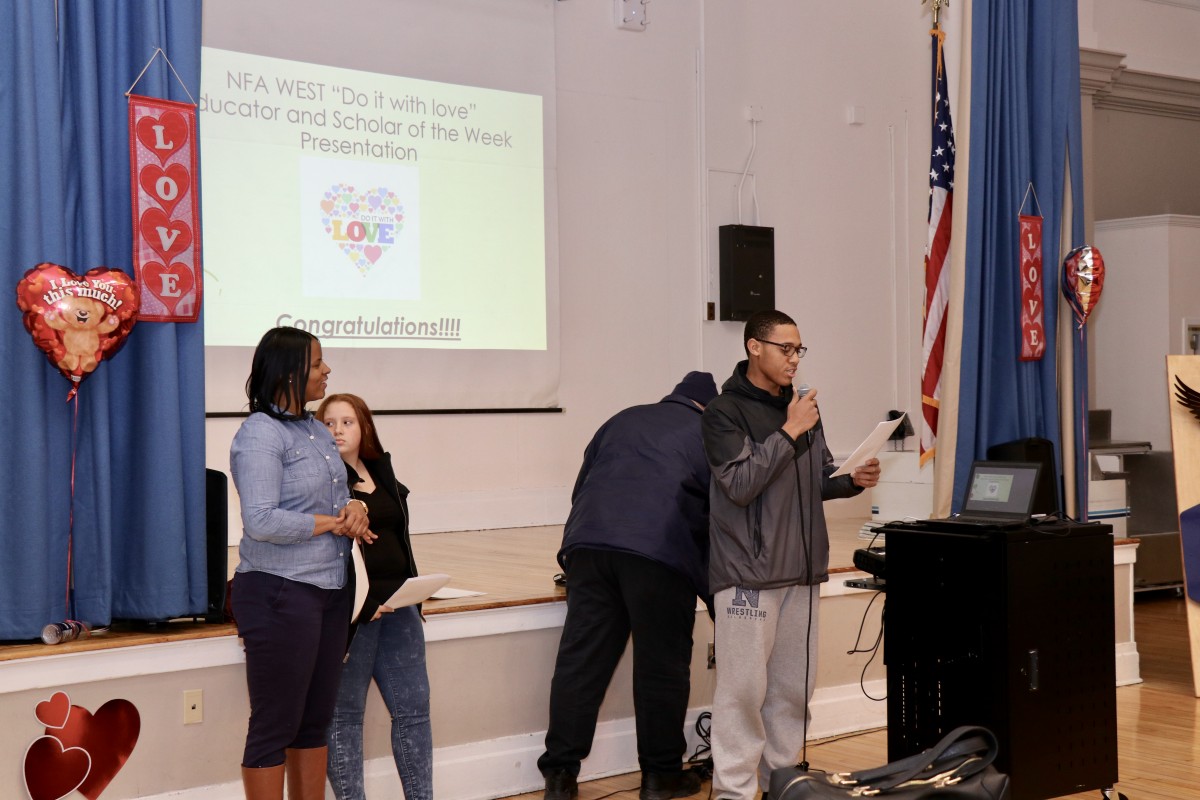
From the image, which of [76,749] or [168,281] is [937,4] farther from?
[76,749]

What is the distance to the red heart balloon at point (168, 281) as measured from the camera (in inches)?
147

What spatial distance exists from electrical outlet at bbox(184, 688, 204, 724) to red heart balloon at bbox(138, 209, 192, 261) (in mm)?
1279

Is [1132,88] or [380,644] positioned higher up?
[1132,88]

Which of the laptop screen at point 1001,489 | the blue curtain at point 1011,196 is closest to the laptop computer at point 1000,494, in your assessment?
the laptop screen at point 1001,489

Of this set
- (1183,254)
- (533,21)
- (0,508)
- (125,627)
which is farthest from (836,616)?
(1183,254)

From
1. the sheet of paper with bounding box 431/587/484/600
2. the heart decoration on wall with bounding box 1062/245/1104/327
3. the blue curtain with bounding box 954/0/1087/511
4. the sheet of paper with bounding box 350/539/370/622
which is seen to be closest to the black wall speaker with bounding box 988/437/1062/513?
the blue curtain with bounding box 954/0/1087/511

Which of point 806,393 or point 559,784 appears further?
point 559,784

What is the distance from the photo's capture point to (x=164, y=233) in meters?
3.77

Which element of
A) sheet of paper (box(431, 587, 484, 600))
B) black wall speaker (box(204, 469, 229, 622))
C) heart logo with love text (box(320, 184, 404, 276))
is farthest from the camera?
heart logo with love text (box(320, 184, 404, 276))

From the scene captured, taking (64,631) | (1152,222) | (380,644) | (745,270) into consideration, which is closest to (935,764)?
(380,644)

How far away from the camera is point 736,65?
7.84m

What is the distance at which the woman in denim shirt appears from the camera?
3037mm

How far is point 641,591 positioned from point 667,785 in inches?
26.2

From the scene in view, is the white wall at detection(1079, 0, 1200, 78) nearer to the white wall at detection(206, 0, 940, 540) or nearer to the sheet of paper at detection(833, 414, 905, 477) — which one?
the white wall at detection(206, 0, 940, 540)
